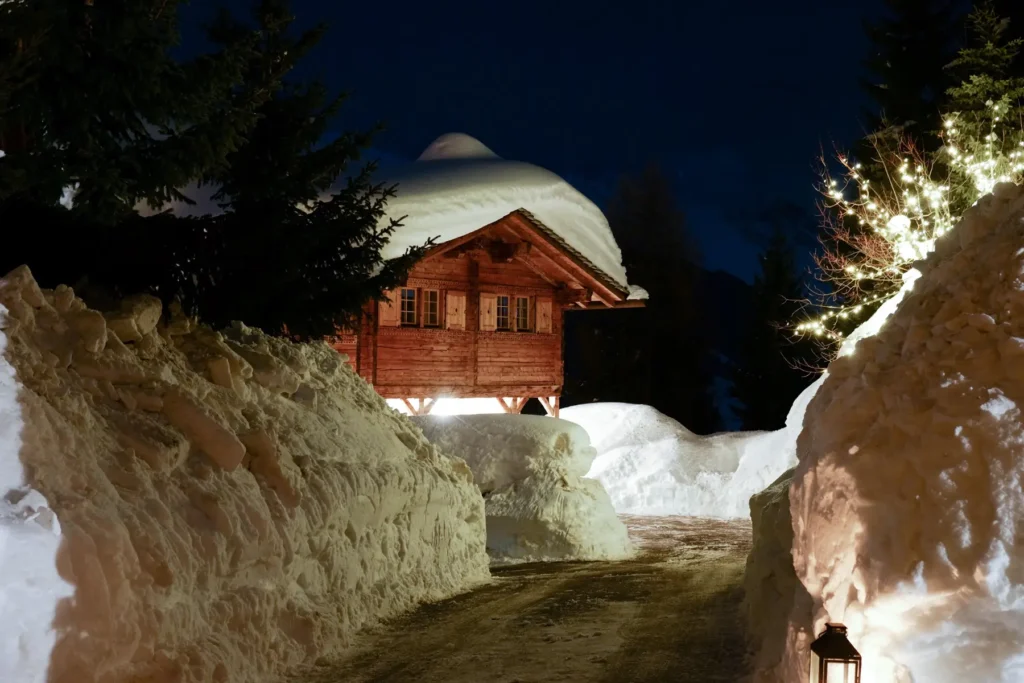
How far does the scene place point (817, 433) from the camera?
620 cm

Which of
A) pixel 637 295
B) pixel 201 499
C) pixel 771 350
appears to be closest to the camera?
pixel 201 499

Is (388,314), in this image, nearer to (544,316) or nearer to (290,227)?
(544,316)

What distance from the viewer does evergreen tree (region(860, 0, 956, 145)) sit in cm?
2617

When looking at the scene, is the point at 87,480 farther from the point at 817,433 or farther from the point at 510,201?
the point at 510,201

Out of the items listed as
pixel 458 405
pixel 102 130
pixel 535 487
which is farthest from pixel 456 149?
pixel 102 130

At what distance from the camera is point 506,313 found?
22.5 meters

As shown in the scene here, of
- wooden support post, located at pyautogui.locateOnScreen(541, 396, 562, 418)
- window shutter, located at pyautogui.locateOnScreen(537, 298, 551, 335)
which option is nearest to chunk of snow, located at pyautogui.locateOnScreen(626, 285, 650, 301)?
window shutter, located at pyautogui.locateOnScreen(537, 298, 551, 335)

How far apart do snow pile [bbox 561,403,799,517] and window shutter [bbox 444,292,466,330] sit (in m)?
4.92

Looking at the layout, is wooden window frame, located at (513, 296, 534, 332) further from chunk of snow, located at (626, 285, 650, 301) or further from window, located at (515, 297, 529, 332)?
chunk of snow, located at (626, 285, 650, 301)

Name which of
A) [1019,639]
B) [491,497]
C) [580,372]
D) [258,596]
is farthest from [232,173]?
[580,372]

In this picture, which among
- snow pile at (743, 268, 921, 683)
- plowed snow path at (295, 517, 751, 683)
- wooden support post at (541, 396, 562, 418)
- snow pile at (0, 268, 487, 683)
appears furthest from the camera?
wooden support post at (541, 396, 562, 418)

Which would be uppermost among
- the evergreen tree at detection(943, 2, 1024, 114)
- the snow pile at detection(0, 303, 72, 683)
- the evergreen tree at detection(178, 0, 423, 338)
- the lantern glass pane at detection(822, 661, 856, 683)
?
the evergreen tree at detection(943, 2, 1024, 114)

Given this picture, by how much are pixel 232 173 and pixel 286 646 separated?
8408 mm

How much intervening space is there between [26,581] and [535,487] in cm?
981
